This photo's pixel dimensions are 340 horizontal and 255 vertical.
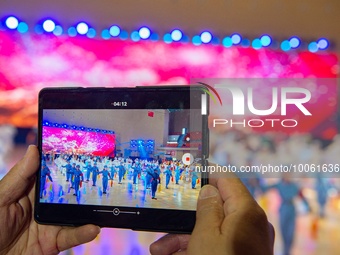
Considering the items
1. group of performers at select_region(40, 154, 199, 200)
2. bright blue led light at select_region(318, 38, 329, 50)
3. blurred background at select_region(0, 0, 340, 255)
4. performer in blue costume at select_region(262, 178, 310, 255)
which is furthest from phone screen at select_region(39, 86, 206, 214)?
bright blue led light at select_region(318, 38, 329, 50)

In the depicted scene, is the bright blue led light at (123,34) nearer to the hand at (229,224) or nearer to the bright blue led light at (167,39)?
the bright blue led light at (167,39)

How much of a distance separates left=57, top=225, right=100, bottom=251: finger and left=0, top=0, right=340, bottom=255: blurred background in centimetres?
37

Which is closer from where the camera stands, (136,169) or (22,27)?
(136,169)

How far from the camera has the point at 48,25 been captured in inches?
40.4

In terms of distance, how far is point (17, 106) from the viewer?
1.02m

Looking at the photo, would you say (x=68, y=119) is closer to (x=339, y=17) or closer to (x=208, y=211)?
(x=208, y=211)

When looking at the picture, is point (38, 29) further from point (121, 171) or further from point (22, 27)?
point (121, 171)

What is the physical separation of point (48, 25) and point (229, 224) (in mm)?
822

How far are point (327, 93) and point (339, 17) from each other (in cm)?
22

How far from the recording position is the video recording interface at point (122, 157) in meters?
0.62

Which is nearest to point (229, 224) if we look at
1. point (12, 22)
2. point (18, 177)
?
point (18, 177)

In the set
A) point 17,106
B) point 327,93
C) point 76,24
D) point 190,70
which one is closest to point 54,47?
point 76,24

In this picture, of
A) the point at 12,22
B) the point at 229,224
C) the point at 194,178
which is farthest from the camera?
the point at 12,22

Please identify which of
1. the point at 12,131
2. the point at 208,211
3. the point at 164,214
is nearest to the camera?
the point at 208,211
